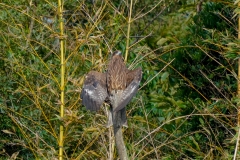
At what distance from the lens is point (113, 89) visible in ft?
21.2

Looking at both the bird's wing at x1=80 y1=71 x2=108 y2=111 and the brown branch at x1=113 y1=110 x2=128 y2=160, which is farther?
the bird's wing at x1=80 y1=71 x2=108 y2=111

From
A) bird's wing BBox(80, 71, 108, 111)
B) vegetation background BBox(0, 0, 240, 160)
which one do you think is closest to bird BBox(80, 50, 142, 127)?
bird's wing BBox(80, 71, 108, 111)

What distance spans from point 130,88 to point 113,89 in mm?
148

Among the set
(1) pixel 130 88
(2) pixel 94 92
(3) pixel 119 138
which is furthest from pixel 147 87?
(3) pixel 119 138

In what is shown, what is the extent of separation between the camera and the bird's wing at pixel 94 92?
6.30 meters

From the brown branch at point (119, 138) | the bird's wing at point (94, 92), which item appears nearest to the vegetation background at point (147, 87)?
the bird's wing at point (94, 92)

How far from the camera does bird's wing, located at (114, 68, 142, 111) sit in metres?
6.08

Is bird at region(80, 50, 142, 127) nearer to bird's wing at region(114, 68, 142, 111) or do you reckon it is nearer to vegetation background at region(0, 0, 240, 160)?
bird's wing at region(114, 68, 142, 111)

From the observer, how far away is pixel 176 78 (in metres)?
9.88

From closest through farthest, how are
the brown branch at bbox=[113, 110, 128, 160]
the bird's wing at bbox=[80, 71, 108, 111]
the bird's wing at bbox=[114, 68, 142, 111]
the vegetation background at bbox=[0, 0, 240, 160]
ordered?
the brown branch at bbox=[113, 110, 128, 160]
the bird's wing at bbox=[114, 68, 142, 111]
the bird's wing at bbox=[80, 71, 108, 111]
the vegetation background at bbox=[0, 0, 240, 160]

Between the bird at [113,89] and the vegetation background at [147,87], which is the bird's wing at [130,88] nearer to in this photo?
the bird at [113,89]

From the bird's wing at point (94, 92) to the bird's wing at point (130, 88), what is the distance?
0.59 ft

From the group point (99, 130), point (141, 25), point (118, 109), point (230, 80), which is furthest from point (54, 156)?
point (141, 25)

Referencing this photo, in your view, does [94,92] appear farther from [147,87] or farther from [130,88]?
[147,87]
